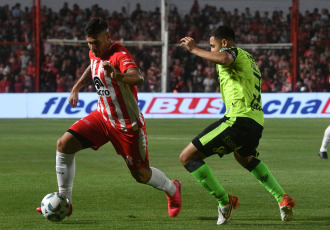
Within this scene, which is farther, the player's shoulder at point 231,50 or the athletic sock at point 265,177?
the athletic sock at point 265,177

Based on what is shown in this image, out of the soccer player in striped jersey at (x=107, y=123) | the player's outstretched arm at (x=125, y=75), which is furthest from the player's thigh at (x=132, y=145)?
the player's outstretched arm at (x=125, y=75)

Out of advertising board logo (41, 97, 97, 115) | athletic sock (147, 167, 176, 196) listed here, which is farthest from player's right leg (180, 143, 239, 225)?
advertising board logo (41, 97, 97, 115)

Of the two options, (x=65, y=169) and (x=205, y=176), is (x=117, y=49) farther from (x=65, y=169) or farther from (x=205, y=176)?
(x=205, y=176)

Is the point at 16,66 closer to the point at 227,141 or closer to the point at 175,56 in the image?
the point at 175,56

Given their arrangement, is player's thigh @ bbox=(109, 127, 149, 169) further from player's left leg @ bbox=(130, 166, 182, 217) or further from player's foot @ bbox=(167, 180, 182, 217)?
player's foot @ bbox=(167, 180, 182, 217)

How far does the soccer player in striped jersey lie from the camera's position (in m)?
6.89

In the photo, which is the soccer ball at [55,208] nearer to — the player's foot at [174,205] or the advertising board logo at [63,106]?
the player's foot at [174,205]

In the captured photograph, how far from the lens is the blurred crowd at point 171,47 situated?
86.6 ft

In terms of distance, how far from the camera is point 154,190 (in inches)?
357

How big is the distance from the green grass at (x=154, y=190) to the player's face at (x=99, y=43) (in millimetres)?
1618

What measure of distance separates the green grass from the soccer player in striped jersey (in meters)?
0.48

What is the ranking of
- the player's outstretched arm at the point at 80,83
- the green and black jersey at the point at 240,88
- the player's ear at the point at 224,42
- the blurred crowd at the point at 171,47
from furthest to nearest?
the blurred crowd at the point at 171,47 → the player's outstretched arm at the point at 80,83 → the player's ear at the point at 224,42 → the green and black jersey at the point at 240,88

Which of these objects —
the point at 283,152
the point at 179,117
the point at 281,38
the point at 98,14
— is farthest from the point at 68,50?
the point at 283,152

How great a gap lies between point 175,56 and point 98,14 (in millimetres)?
3446
